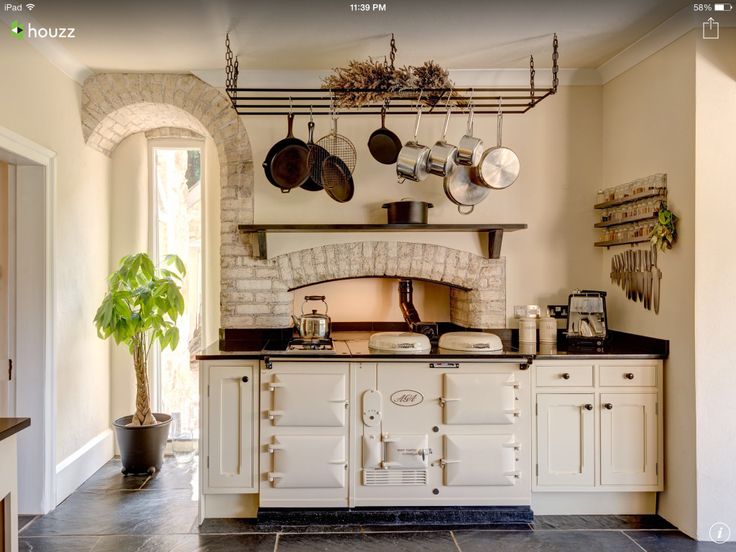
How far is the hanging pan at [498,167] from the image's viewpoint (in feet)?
9.50

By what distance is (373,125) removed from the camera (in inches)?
131

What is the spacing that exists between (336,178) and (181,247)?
1548mm

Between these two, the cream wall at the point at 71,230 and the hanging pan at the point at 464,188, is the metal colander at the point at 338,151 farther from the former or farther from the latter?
the cream wall at the point at 71,230

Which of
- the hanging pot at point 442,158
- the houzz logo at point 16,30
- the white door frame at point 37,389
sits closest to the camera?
the houzz logo at point 16,30

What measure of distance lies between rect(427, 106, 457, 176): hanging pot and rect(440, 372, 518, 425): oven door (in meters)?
1.19

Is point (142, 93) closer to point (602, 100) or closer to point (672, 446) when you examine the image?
point (602, 100)

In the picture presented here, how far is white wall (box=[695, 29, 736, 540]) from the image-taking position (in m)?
2.56

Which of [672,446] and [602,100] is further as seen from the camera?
[602,100]

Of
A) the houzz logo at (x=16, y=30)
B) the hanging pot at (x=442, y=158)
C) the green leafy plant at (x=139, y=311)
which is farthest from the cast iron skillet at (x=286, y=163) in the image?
the houzz logo at (x=16, y=30)

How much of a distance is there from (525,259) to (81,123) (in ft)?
10.1

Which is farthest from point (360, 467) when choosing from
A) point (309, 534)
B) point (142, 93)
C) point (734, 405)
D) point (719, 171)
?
point (142, 93)

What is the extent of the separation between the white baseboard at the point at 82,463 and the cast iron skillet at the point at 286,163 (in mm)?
2136

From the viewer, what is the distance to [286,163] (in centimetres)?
315

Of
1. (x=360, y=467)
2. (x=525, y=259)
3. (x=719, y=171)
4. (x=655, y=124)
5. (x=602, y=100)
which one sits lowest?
(x=360, y=467)
